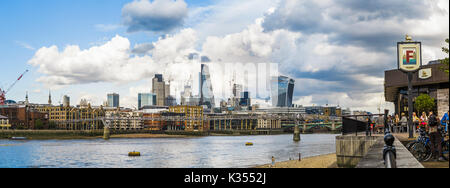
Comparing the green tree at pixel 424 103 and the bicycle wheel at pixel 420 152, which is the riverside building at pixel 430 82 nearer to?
the green tree at pixel 424 103

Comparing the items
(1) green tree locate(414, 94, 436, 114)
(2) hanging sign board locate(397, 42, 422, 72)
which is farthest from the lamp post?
(1) green tree locate(414, 94, 436, 114)

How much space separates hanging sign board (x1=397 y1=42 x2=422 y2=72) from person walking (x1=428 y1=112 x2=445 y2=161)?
1648 centimetres

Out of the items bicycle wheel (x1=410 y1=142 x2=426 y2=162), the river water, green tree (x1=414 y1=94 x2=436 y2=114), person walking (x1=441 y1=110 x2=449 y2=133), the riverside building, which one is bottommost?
the river water

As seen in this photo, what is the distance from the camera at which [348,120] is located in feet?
99.5

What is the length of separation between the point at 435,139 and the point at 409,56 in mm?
16966

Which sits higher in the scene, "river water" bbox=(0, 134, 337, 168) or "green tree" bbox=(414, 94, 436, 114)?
"green tree" bbox=(414, 94, 436, 114)

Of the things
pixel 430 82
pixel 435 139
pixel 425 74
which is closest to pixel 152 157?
pixel 425 74

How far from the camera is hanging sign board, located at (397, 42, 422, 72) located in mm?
34625

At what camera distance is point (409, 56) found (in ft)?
114

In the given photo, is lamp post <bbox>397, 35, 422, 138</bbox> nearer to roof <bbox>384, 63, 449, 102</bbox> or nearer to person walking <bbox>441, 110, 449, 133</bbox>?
person walking <bbox>441, 110, 449, 133</bbox>

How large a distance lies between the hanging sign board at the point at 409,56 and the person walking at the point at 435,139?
16482mm
